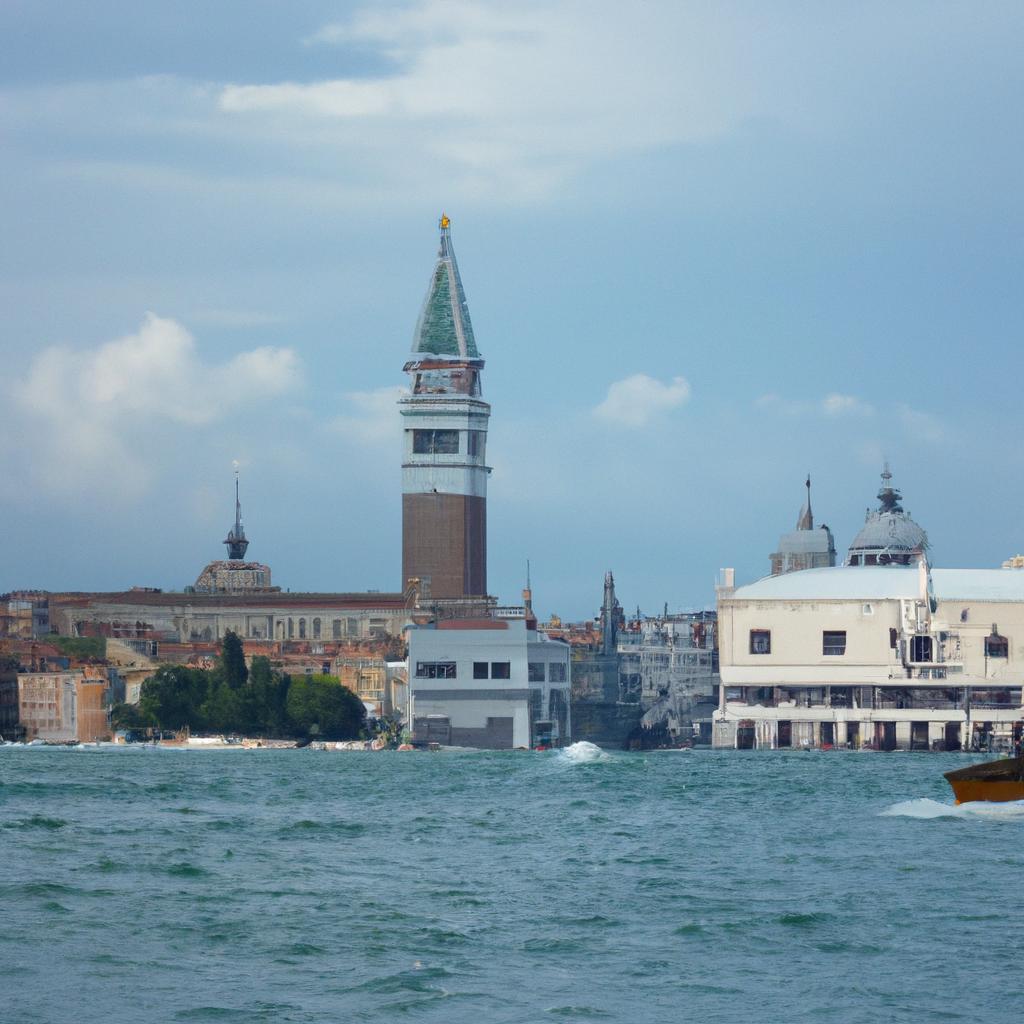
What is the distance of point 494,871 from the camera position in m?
45.3

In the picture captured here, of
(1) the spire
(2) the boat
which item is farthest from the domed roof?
(2) the boat

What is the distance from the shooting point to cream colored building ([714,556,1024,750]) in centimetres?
12450

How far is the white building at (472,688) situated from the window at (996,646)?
1162 inches

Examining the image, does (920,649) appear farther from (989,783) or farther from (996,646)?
(989,783)

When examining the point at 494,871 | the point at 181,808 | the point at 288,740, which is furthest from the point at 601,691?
the point at 494,871

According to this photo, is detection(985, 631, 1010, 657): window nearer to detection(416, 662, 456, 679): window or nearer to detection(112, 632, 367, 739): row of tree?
detection(416, 662, 456, 679): window

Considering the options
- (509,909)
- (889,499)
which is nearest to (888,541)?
(889,499)

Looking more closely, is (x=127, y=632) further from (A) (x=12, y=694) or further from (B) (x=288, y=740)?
(B) (x=288, y=740)

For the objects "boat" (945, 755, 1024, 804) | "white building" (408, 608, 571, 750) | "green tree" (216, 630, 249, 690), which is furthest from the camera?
"green tree" (216, 630, 249, 690)

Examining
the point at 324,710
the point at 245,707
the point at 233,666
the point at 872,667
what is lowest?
the point at 324,710

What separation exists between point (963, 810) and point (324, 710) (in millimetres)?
89309

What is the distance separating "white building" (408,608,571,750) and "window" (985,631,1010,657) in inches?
1162

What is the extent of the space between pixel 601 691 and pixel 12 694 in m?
43.2

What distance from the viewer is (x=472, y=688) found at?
455 feet
